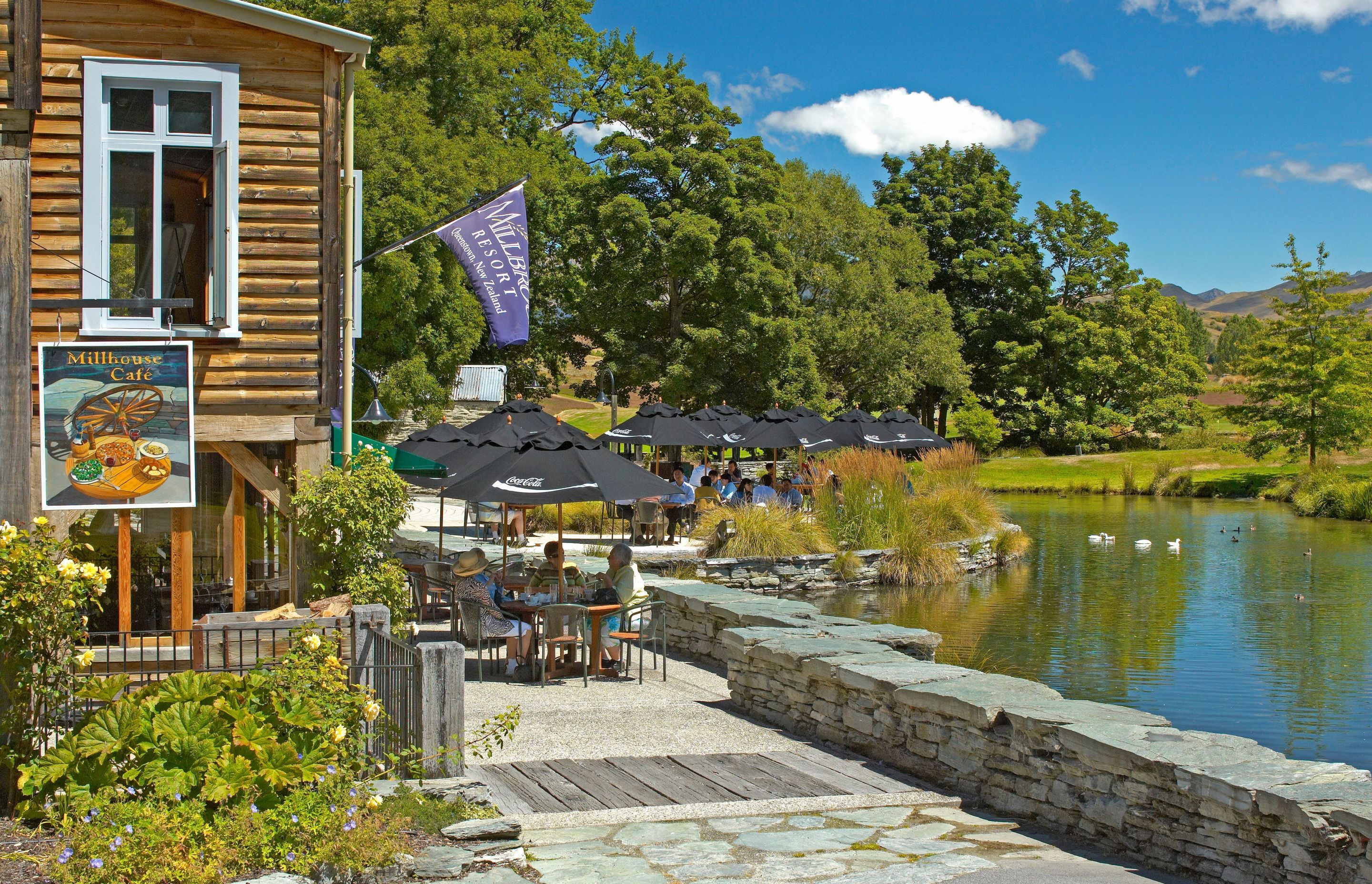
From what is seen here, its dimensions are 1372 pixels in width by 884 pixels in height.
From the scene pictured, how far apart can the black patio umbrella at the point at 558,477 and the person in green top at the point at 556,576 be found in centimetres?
24

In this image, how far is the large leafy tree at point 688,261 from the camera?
A: 32844 millimetres

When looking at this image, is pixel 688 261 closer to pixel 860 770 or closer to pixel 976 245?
pixel 976 245

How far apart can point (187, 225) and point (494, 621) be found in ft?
13.1

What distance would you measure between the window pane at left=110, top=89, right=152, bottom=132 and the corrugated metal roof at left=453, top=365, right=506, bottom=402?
26.1 m

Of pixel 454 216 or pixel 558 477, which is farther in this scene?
pixel 454 216

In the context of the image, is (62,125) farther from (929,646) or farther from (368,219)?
(368,219)

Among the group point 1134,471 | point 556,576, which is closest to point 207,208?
point 556,576

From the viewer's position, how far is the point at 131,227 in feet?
29.2

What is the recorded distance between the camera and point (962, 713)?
22.4ft

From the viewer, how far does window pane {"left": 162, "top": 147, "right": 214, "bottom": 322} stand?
9.02 m

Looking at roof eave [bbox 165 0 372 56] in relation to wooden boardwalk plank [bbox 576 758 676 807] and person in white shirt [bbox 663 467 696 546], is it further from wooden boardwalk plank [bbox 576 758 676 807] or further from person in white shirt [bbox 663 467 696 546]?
person in white shirt [bbox 663 467 696 546]

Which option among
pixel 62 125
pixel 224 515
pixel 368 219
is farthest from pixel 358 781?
pixel 368 219

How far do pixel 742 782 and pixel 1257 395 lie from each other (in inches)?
1479

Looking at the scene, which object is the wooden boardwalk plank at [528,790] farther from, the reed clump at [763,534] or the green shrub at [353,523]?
the reed clump at [763,534]
